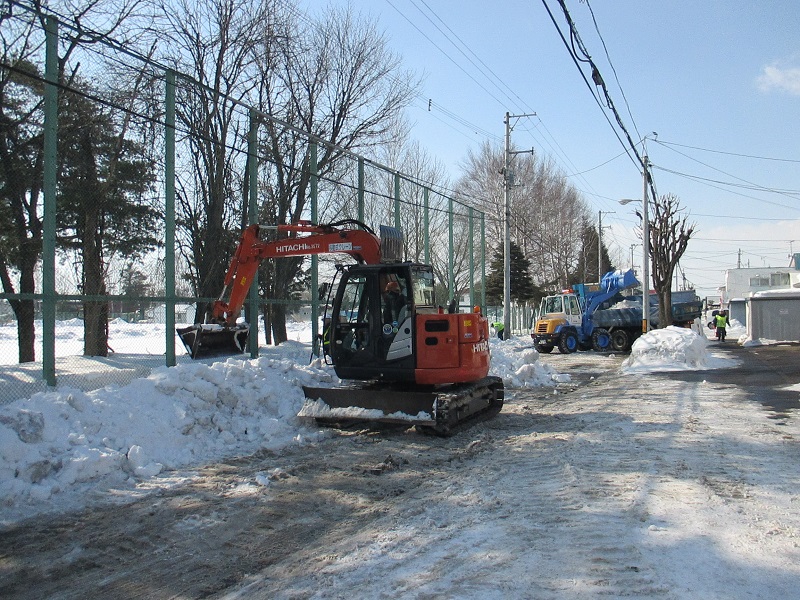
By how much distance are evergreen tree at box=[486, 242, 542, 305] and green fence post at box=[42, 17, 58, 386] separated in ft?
115

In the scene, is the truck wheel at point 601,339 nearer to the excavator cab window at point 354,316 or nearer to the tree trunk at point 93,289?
the excavator cab window at point 354,316

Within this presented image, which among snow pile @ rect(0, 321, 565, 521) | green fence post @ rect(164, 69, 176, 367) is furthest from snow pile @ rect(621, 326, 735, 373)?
green fence post @ rect(164, 69, 176, 367)

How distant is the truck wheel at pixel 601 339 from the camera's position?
3138cm

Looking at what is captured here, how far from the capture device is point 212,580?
4.63 meters

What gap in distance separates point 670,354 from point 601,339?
9025 mm

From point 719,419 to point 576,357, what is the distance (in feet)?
57.6

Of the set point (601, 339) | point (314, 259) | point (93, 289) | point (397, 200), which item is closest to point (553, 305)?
point (601, 339)

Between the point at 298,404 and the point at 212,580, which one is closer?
the point at 212,580

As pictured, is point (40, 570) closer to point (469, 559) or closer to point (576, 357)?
point (469, 559)

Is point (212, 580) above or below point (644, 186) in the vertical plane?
below

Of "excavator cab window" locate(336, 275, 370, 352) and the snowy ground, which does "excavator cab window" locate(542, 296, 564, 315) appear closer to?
the snowy ground

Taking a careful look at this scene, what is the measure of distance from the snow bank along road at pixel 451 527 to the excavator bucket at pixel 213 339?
390cm

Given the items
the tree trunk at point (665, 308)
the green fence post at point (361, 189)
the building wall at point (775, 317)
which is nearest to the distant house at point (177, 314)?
the green fence post at point (361, 189)

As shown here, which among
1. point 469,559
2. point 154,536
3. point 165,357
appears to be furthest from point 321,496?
point 165,357
